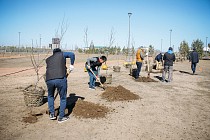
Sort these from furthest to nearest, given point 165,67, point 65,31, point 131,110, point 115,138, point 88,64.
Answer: point 165,67 < point 65,31 < point 88,64 < point 131,110 < point 115,138

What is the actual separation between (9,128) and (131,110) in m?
3.49

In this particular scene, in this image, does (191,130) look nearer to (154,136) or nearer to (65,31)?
(154,136)

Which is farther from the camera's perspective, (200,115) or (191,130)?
(200,115)

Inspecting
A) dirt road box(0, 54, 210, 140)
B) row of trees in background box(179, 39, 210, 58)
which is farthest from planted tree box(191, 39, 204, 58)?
dirt road box(0, 54, 210, 140)

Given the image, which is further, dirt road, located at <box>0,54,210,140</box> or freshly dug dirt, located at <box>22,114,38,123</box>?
freshly dug dirt, located at <box>22,114,38,123</box>

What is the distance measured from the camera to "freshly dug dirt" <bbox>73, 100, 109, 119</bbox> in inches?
202

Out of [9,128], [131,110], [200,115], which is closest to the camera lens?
[9,128]

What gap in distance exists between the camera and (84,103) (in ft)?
19.4

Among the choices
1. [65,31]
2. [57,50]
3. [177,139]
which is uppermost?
[65,31]

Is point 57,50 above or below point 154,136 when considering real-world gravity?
above

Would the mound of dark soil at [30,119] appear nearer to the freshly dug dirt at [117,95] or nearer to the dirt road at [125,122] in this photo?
the dirt road at [125,122]

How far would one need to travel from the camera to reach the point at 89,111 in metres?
5.31

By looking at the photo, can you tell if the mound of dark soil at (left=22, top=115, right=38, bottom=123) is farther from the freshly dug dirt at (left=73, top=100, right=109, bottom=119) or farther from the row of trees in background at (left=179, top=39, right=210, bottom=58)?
the row of trees in background at (left=179, top=39, right=210, bottom=58)

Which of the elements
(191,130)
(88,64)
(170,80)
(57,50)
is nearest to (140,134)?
(191,130)
